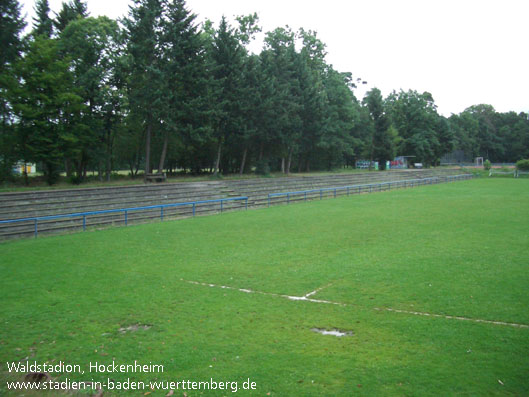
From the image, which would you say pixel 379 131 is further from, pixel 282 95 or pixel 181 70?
pixel 181 70

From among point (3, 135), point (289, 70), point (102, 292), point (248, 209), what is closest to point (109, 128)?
point (3, 135)

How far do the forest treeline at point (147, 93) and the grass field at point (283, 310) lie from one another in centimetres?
1563

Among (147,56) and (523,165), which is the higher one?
(147,56)

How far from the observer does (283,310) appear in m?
7.79

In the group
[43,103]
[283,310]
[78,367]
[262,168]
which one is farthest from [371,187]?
[78,367]

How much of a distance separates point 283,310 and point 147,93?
27171 mm

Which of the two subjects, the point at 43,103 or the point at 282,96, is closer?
the point at 43,103

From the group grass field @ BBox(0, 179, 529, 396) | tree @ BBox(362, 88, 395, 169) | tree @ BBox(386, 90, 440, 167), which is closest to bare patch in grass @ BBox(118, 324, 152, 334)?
grass field @ BBox(0, 179, 529, 396)

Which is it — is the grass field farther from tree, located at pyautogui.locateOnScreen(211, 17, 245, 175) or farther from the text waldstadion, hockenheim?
tree, located at pyautogui.locateOnScreen(211, 17, 245, 175)

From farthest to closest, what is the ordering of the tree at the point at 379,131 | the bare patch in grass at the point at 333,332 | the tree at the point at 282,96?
the tree at the point at 379,131 < the tree at the point at 282,96 < the bare patch in grass at the point at 333,332

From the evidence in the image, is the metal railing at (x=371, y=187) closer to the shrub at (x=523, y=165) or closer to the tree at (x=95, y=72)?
the shrub at (x=523, y=165)

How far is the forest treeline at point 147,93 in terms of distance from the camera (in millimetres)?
27891

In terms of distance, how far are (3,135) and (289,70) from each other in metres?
28.0

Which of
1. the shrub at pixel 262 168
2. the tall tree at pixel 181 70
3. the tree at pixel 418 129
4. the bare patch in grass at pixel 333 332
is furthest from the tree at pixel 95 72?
the tree at pixel 418 129
